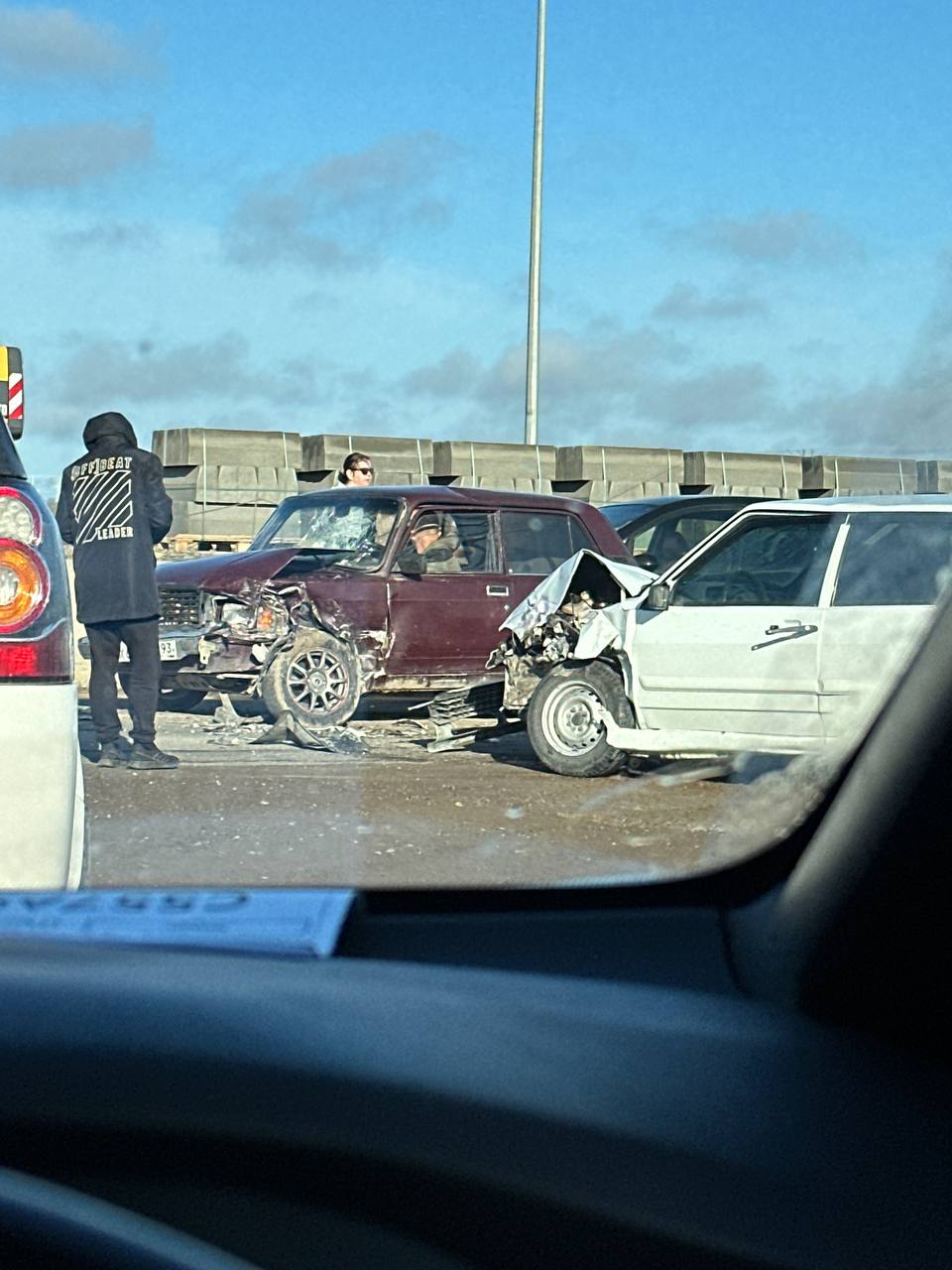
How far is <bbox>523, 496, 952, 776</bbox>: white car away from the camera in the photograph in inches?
58.1

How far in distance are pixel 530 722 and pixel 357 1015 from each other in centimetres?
351

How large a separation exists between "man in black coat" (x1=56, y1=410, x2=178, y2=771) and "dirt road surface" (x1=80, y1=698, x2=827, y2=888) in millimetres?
3023

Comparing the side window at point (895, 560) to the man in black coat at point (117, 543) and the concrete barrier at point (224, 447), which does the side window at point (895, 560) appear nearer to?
the man in black coat at point (117, 543)

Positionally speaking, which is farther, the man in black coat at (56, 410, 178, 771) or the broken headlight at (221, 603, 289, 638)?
the broken headlight at (221, 603, 289, 638)

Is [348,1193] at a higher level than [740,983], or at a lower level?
lower

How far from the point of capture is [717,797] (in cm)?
175

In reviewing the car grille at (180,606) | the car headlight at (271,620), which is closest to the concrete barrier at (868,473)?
the car headlight at (271,620)

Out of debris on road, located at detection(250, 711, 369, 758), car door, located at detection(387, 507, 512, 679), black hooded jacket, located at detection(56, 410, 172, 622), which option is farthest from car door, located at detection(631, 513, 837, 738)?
car door, located at detection(387, 507, 512, 679)

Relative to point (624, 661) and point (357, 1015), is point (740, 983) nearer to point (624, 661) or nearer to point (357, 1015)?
point (357, 1015)

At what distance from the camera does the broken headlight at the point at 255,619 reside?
1002 centimetres

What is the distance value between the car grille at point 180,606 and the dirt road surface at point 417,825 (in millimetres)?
5911

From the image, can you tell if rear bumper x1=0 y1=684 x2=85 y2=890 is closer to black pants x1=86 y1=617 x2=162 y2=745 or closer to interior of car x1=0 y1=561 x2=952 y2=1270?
interior of car x1=0 y1=561 x2=952 y2=1270

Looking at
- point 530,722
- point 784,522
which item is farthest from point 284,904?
point 530,722

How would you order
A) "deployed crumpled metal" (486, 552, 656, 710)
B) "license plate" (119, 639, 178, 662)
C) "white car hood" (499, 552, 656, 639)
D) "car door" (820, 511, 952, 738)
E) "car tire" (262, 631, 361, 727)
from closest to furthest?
1. "car door" (820, 511, 952, 738)
2. "car tire" (262, 631, 361, 727)
3. "deployed crumpled metal" (486, 552, 656, 710)
4. "white car hood" (499, 552, 656, 639)
5. "license plate" (119, 639, 178, 662)
